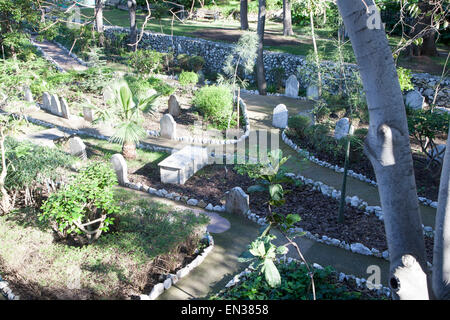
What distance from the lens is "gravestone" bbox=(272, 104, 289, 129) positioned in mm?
13289

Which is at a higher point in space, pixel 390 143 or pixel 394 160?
pixel 390 143

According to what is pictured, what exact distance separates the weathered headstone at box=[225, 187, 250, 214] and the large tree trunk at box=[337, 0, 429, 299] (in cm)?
462

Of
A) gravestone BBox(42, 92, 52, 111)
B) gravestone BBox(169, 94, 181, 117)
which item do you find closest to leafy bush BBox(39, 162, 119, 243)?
gravestone BBox(169, 94, 181, 117)

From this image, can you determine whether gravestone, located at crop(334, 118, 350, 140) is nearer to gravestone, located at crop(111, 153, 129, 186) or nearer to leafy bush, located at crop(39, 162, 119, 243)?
gravestone, located at crop(111, 153, 129, 186)

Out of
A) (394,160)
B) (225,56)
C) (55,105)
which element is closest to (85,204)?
(394,160)

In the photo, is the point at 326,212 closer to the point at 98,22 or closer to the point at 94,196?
the point at 94,196

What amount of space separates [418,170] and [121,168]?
739 cm

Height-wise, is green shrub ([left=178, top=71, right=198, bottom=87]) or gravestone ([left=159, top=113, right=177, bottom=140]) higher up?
green shrub ([left=178, top=71, right=198, bottom=87])

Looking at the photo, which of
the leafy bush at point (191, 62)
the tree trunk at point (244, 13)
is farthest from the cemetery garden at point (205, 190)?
the tree trunk at point (244, 13)

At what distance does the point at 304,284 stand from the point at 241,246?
1741mm

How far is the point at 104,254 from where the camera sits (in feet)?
20.8

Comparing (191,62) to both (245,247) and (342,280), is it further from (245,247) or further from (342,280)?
(342,280)

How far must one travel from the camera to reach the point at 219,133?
13.0 metres
